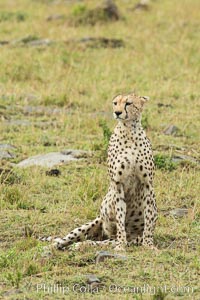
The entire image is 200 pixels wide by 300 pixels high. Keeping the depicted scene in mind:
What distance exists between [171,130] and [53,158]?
190 cm

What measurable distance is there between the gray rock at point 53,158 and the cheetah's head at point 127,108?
270 centimetres

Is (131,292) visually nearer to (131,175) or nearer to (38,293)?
(38,293)

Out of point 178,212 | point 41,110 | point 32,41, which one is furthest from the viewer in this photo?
point 32,41

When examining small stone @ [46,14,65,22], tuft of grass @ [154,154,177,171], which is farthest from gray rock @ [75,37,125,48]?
tuft of grass @ [154,154,177,171]

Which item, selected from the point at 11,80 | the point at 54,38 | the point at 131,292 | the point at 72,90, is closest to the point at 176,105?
the point at 72,90

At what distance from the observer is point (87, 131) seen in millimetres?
11758

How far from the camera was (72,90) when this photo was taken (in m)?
13.5

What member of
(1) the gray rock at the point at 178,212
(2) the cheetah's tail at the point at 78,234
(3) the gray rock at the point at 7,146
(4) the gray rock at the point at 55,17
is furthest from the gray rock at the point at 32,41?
(2) the cheetah's tail at the point at 78,234

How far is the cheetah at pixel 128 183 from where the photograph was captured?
748 cm

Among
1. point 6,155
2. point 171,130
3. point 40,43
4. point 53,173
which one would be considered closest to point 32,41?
point 40,43

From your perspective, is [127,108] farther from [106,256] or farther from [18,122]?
[18,122]

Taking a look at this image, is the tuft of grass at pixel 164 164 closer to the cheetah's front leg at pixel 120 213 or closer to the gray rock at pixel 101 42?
the cheetah's front leg at pixel 120 213

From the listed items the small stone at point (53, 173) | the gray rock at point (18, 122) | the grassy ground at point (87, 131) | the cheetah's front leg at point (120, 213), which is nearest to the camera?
the grassy ground at point (87, 131)

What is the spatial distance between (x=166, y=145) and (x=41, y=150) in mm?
1363
